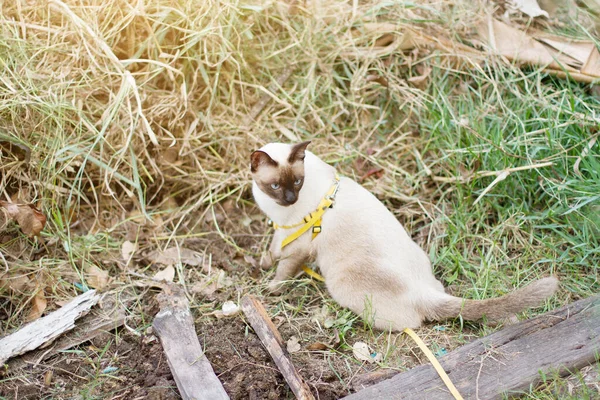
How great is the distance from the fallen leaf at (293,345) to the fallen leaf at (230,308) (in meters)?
0.35

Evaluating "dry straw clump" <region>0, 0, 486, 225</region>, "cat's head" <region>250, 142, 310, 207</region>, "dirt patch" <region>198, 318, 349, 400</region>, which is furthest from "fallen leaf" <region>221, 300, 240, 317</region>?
"dry straw clump" <region>0, 0, 486, 225</region>

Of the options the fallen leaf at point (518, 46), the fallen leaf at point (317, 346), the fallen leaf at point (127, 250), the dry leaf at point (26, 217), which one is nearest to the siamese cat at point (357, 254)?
the fallen leaf at point (317, 346)

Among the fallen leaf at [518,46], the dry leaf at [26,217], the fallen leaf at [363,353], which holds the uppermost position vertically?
the fallen leaf at [518,46]

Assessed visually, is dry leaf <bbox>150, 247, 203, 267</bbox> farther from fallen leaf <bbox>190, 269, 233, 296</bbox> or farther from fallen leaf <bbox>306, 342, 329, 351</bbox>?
fallen leaf <bbox>306, 342, 329, 351</bbox>

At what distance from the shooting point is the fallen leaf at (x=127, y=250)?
3551 mm

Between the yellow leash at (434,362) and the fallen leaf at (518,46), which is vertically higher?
the fallen leaf at (518,46)

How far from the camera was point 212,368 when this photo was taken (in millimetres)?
2725

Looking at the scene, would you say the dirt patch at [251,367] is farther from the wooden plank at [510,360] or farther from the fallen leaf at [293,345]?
the wooden plank at [510,360]

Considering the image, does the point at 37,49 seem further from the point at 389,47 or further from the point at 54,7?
the point at 389,47

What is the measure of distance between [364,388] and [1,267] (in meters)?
2.12

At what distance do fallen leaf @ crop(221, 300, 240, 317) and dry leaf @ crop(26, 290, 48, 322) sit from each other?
3.26 ft

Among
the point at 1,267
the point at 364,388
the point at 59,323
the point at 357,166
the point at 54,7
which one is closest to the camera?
the point at 364,388

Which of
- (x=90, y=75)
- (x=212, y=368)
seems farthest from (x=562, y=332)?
(x=90, y=75)

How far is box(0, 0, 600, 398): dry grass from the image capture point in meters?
3.36
